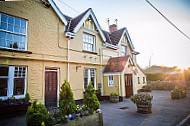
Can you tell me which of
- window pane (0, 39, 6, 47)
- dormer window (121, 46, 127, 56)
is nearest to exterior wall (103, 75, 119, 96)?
dormer window (121, 46, 127, 56)

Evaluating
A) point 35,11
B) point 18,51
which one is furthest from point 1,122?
point 35,11

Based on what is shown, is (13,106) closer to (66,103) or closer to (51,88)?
(51,88)

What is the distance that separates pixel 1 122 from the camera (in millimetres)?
5531

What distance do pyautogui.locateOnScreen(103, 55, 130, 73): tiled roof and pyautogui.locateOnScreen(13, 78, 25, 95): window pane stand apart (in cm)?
802

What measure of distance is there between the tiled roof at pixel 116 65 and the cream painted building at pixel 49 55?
142mm

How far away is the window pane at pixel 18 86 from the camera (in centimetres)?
700

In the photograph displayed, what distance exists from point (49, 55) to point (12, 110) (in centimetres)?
414

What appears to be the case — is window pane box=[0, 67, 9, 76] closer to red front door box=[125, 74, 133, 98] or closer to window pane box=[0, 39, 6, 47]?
window pane box=[0, 39, 6, 47]

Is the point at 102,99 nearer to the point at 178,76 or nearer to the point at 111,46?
the point at 111,46

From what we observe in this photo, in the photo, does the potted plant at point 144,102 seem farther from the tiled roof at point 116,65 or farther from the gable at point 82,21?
the gable at point 82,21

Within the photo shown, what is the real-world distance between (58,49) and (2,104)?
4.98 meters

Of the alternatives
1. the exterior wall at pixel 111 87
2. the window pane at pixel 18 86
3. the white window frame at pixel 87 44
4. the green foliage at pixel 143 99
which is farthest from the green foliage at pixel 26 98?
the exterior wall at pixel 111 87

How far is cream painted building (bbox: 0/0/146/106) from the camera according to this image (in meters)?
6.98

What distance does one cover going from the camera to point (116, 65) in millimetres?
12172
